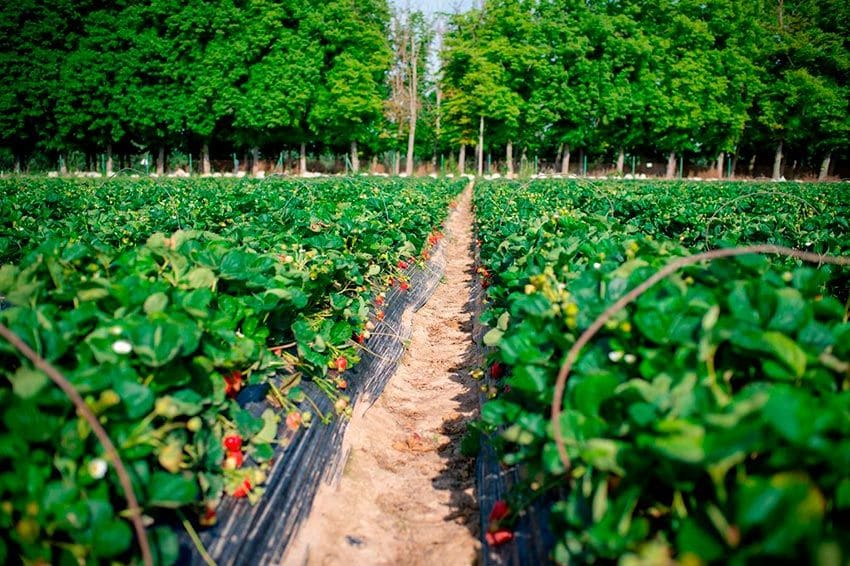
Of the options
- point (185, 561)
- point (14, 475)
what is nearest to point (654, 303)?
point (185, 561)

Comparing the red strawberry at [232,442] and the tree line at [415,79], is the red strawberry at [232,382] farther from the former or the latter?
the tree line at [415,79]

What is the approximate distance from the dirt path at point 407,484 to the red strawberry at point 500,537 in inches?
12.8

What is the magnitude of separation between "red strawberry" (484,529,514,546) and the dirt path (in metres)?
0.33

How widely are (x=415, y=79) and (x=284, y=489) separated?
38.9 meters

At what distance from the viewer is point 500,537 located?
2098 mm

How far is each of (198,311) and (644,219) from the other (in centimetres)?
659

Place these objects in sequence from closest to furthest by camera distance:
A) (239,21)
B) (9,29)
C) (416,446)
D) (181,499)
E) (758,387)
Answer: (758,387) < (181,499) < (416,446) < (9,29) < (239,21)

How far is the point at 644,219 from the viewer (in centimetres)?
715

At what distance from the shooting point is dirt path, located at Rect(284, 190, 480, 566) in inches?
97.3

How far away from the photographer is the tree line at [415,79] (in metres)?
33.6

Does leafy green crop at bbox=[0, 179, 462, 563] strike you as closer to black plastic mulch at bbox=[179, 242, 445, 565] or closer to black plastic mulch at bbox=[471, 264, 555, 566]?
black plastic mulch at bbox=[179, 242, 445, 565]

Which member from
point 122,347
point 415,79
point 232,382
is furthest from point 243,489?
point 415,79

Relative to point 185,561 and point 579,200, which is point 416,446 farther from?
point 579,200

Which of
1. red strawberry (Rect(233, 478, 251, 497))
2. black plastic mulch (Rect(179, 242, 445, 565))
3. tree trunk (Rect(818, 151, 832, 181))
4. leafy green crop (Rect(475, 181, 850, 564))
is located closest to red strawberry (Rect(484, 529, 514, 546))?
leafy green crop (Rect(475, 181, 850, 564))
